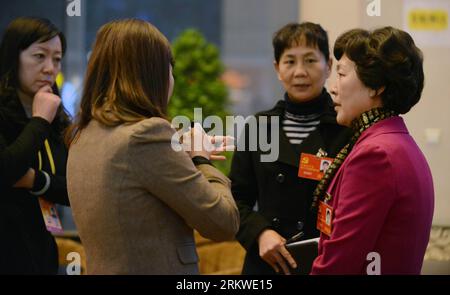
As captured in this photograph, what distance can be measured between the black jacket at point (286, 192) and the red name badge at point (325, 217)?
1.27 feet

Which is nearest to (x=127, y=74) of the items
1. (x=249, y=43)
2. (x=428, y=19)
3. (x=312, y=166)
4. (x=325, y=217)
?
(x=325, y=217)

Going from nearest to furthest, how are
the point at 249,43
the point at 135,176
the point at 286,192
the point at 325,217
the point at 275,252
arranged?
the point at 135,176 → the point at 325,217 → the point at 275,252 → the point at 286,192 → the point at 249,43

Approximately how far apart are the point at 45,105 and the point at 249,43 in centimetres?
422

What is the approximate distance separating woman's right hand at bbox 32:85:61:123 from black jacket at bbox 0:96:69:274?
0.10 ft

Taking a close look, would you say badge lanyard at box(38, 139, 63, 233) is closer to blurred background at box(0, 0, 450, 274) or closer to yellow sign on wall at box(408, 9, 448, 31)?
blurred background at box(0, 0, 450, 274)

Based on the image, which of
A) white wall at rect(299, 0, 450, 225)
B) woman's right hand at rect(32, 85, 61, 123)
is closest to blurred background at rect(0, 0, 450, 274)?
white wall at rect(299, 0, 450, 225)

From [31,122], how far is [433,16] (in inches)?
82.5

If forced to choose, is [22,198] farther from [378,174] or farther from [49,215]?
[378,174]

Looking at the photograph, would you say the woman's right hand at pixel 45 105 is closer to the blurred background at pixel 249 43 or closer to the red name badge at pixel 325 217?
the blurred background at pixel 249 43

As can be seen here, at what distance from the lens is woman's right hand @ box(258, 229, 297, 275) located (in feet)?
7.54

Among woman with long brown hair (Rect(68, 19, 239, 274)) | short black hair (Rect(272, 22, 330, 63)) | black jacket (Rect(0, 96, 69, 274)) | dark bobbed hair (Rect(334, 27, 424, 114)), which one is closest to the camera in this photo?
woman with long brown hair (Rect(68, 19, 239, 274))

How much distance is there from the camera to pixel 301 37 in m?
2.51

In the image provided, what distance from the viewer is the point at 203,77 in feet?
15.1
